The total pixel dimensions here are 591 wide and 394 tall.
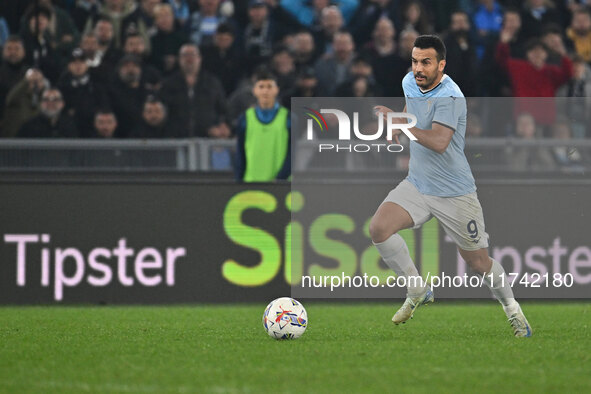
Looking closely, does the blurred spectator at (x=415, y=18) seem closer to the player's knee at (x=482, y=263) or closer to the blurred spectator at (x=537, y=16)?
the blurred spectator at (x=537, y=16)

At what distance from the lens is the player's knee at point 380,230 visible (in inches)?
347

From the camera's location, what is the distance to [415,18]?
49.5ft

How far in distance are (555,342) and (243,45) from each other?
7746mm

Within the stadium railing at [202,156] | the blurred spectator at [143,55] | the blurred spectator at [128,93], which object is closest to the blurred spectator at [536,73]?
the stadium railing at [202,156]

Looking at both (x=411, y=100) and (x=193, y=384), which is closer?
(x=193, y=384)

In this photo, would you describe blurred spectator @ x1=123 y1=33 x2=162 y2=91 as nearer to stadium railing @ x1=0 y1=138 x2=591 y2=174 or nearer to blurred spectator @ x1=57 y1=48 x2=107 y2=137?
blurred spectator @ x1=57 y1=48 x2=107 y2=137

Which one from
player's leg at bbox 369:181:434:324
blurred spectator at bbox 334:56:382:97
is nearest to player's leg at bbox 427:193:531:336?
player's leg at bbox 369:181:434:324

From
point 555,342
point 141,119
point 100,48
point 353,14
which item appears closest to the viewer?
point 555,342

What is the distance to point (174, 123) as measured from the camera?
44.0 ft

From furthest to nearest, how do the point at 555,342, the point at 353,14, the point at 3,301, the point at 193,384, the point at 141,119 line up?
the point at 353,14
the point at 141,119
the point at 3,301
the point at 555,342
the point at 193,384

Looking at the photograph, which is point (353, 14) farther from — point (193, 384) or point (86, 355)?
point (193, 384)

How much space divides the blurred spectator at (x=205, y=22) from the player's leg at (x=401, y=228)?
6570mm

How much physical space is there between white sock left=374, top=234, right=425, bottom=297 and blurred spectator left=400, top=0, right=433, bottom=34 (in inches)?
255

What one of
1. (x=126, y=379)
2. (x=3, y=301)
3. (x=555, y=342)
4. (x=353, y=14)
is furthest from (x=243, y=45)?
(x=126, y=379)
